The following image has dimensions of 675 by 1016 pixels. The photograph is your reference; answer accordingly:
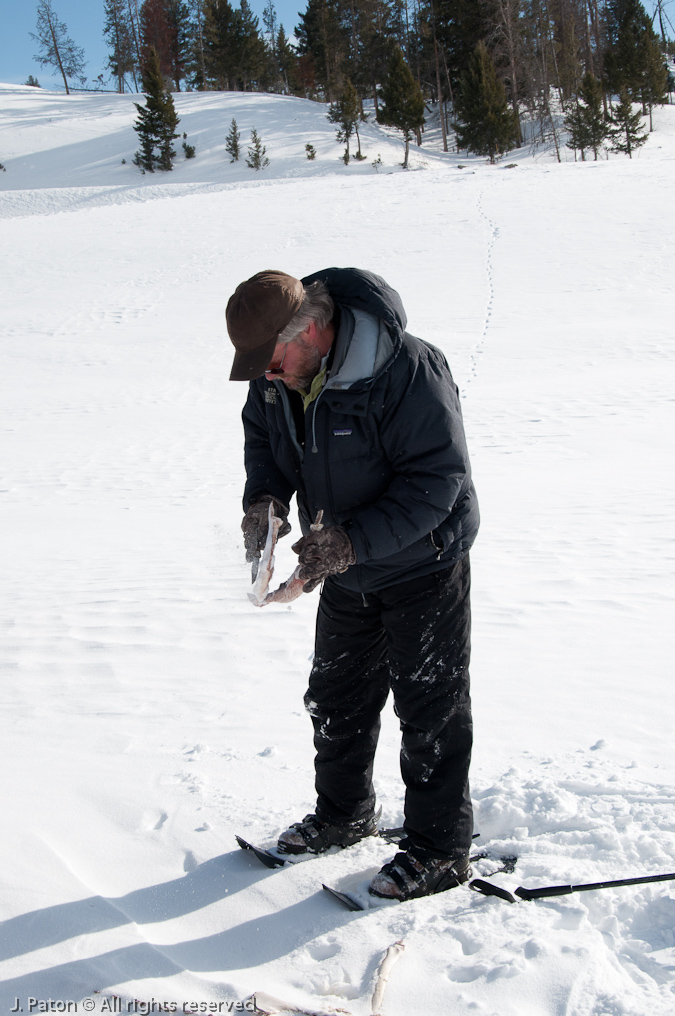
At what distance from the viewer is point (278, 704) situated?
3.74 meters

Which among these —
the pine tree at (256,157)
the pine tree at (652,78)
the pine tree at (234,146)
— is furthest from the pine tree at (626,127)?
the pine tree at (234,146)

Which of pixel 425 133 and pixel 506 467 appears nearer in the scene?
pixel 506 467

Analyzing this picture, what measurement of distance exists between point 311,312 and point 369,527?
0.64 metres

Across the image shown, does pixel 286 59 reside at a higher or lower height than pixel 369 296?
higher

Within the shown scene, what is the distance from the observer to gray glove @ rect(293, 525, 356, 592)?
7.11 ft

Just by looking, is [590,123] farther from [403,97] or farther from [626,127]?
[403,97]

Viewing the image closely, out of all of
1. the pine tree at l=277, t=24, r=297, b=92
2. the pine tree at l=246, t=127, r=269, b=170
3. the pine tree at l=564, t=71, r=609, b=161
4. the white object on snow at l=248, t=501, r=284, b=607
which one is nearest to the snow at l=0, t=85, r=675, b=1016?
the white object on snow at l=248, t=501, r=284, b=607

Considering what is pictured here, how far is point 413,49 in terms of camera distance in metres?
53.6

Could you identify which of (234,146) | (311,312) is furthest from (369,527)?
(234,146)

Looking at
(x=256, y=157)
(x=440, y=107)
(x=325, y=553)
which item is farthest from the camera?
(x=440, y=107)

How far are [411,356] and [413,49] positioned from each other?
6106 centimetres

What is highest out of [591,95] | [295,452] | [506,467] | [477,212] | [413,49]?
[413,49]

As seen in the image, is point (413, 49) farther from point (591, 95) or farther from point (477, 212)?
point (477, 212)

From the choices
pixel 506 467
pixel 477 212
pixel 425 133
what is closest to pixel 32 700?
pixel 506 467
